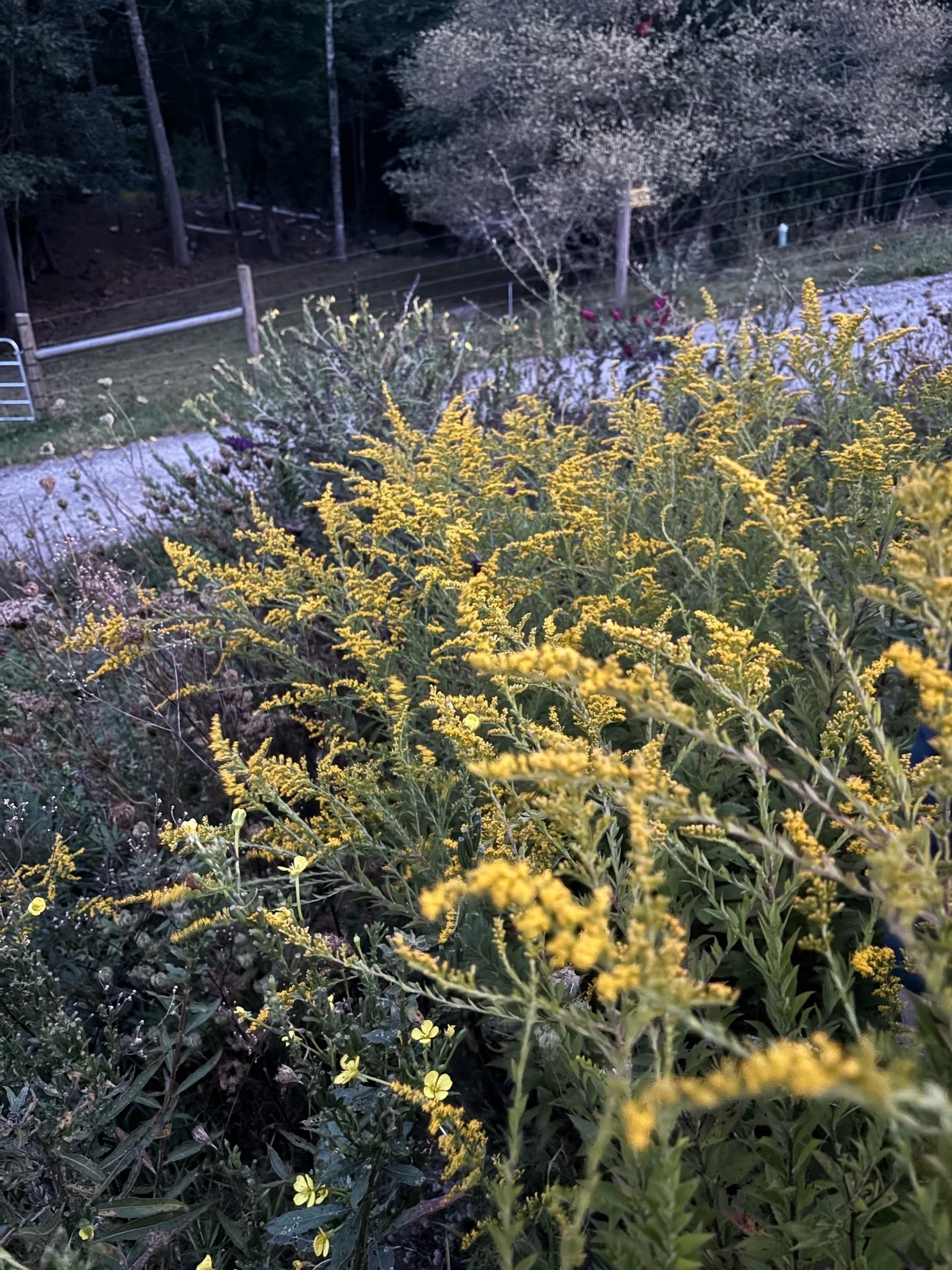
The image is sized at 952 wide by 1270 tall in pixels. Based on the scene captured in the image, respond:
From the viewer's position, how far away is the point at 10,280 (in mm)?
16422

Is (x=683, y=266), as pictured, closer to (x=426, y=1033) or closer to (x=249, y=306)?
(x=249, y=306)

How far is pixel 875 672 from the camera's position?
1.28m

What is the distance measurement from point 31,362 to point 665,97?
1100 cm

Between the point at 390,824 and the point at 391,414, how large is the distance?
4.48ft

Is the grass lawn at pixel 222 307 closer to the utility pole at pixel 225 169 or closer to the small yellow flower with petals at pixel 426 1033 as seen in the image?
the utility pole at pixel 225 169

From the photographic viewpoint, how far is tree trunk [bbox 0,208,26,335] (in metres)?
16.1

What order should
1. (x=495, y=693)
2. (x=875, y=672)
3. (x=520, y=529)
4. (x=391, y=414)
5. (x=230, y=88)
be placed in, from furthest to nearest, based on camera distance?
(x=230, y=88), (x=391, y=414), (x=520, y=529), (x=495, y=693), (x=875, y=672)

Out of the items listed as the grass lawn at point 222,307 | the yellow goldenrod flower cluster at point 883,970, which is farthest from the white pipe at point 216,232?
the yellow goldenrod flower cluster at point 883,970

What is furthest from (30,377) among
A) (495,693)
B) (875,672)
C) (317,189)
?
(317,189)

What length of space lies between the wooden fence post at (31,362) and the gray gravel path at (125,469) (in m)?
1.74

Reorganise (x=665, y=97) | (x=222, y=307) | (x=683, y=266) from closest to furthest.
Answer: (x=683, y=266)
(x=665, y=97)
(x=222, y=307)

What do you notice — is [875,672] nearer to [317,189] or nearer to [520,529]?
[520,529]

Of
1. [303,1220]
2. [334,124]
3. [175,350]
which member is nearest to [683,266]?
[175,350]

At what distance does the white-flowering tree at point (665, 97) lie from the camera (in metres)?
14.1
